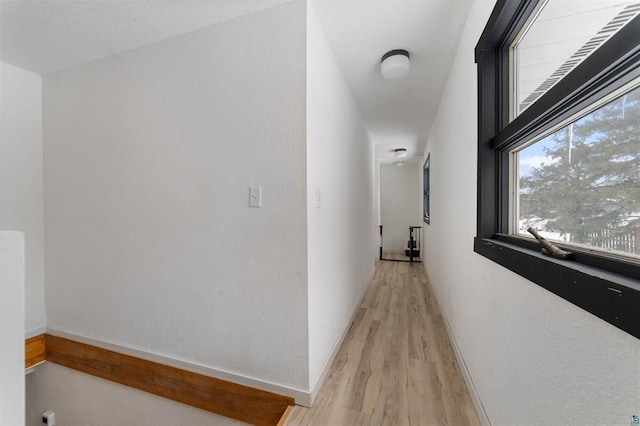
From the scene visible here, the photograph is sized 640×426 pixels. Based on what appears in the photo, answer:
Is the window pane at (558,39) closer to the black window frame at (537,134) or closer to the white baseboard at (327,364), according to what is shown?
the black window frame at (537,134)

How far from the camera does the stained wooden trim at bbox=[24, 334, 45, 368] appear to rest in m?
2.14

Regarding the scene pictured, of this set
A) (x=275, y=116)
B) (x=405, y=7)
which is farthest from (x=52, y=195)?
(x=405, y=7)

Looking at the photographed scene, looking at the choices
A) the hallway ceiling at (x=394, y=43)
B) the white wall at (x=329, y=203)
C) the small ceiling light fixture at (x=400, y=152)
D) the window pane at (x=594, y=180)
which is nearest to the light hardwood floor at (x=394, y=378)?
the white wall at (x=329, y=203)

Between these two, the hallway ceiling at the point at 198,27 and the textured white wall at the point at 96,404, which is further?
the textured white wall at the point at 96,404

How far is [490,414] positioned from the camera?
1210 millimetres

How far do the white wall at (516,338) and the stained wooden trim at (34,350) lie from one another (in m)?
3.49

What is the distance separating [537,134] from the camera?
3.16ft

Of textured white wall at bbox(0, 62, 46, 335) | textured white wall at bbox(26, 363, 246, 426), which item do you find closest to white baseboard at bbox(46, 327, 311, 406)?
textured white wall at bbox(26, 363, 246, 426)

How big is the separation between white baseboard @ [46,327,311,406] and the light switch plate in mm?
1088

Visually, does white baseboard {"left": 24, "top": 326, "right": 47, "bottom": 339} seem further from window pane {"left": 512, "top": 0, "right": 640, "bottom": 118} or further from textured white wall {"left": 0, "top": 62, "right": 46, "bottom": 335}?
window pane {"left": 512, "top": 0, "right": 640, "bottom": 118}

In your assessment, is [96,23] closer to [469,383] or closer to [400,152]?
[469,383]

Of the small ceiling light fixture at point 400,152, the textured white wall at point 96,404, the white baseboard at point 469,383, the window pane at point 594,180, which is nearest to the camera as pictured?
the window pane at point 594,180

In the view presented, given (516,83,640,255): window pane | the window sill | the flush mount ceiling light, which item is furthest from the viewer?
the flush mount ceiling light

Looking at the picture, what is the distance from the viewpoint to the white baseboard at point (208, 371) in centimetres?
146
